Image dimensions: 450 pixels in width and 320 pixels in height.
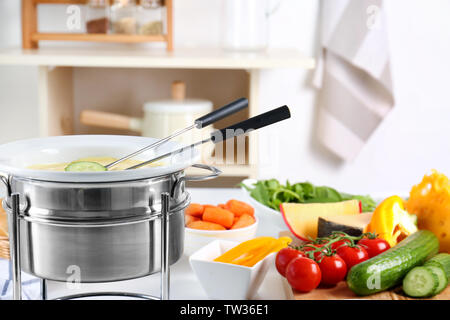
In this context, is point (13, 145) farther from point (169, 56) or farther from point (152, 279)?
point (169, 56)

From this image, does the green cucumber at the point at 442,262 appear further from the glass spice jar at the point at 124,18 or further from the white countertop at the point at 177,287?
the glass spice jar at the point at 124,18

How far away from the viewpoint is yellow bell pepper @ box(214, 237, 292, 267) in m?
0.70

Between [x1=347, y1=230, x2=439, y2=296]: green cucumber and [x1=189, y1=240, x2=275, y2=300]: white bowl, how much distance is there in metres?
0.10

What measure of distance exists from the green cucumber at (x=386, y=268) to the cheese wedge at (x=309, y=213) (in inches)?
5.8

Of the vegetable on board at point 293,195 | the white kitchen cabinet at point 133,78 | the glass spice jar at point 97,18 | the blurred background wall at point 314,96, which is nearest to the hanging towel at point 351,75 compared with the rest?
the blurred background wall at point 314,96

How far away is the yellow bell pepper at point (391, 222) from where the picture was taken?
2.63 feet

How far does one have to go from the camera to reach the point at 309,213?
0.88 metres

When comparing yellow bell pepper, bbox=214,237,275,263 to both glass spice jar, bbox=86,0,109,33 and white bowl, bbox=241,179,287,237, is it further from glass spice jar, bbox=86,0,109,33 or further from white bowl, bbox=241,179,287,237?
glass spice jar, bbox=86,0,109,33

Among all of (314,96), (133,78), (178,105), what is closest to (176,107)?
(178,105)

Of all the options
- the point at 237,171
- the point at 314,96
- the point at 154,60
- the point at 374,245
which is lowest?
the point at 237,171

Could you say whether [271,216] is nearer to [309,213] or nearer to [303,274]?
[309,213]

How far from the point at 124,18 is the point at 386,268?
125 centimetres

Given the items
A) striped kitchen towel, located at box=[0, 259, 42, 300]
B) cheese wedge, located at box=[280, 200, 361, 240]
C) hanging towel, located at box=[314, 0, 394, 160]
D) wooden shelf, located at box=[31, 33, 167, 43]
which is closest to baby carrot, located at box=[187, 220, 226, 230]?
cheese wedge, located at box=[280, 200, 361, 240]
